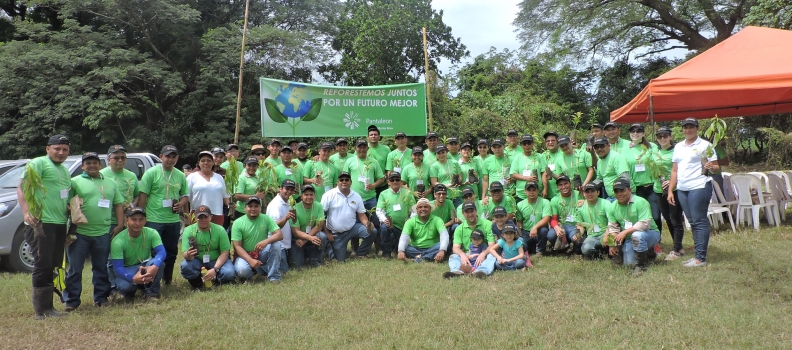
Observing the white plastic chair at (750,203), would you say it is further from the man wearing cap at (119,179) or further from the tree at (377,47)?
the tree at (377,47)

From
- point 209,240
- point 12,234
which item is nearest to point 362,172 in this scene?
point 209,240

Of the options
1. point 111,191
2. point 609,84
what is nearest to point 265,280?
point 111,191

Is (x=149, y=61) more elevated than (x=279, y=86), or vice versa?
Result: (x=149, y=61)

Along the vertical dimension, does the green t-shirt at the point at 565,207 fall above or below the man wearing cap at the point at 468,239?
above

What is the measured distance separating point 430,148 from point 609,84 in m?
19.5

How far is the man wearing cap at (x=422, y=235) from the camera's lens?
24.5ft

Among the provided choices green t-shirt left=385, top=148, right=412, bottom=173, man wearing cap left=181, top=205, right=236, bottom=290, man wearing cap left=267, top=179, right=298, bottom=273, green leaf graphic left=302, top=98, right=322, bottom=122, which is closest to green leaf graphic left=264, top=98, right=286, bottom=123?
green leaf graphic left=302, top=98, right=322, bottom=122

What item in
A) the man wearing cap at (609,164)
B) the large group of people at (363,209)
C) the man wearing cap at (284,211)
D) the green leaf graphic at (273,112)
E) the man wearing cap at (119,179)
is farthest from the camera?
the green leaf graphic at (273,112)

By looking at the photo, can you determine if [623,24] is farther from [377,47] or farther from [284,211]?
[284,211]

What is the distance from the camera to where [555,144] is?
8.00 metres

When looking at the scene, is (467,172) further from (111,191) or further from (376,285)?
(111,191)

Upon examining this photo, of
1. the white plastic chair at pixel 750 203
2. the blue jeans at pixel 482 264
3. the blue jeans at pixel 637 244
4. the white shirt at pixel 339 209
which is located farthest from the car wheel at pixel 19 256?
the white plastic chair at pixel 750 203

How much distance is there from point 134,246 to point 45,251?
0.87 metres

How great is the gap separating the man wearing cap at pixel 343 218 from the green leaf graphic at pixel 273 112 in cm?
362
